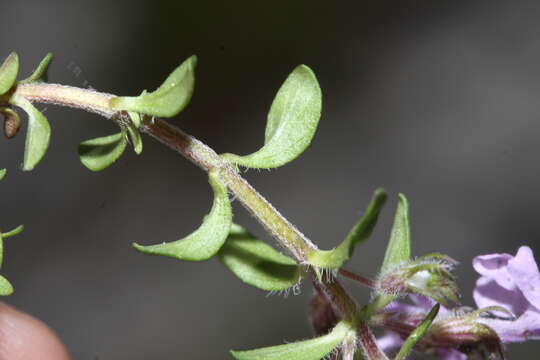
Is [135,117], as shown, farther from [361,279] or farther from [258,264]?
[361,279]

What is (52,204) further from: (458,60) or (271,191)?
(458,60)

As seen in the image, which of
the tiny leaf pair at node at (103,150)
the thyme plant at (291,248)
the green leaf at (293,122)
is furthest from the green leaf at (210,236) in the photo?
the tiny leaf pair at node at (103,150)

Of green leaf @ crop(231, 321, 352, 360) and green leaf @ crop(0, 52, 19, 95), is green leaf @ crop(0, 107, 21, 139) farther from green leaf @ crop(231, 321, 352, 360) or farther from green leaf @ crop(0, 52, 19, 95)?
green leaf @ crop(231, 321, 352, 360)

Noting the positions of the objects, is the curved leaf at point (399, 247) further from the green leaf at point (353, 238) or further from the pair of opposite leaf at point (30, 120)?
the pair of opposite leaf at point (30, 120)

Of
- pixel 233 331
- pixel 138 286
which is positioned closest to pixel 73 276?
pixel 138 286

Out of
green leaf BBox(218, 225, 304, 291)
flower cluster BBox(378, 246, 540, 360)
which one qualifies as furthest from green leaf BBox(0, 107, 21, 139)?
flower cluster BBox(378, 246, 540, 360)

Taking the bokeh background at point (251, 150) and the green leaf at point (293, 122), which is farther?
the bokeh background at point (251, 150)
